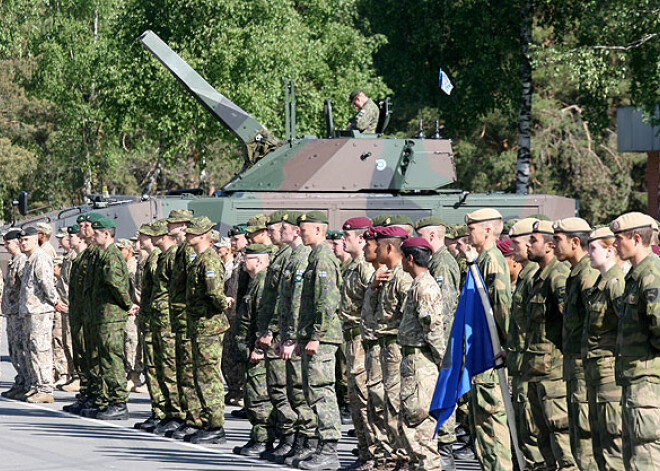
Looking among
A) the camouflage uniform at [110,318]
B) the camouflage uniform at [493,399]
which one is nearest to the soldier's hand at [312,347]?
the camouflage uniform at [493,399]

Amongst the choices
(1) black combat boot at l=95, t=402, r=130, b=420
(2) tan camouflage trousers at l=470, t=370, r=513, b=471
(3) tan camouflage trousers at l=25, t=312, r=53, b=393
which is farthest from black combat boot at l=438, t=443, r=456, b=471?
(3) tan camouflage trousers at l=25, t=312, r=53, b=393

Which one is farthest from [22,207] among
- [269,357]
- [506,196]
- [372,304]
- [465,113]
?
[465,113]

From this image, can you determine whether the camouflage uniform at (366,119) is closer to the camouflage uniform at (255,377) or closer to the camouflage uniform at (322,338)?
the camouflage uniform at (255,377)

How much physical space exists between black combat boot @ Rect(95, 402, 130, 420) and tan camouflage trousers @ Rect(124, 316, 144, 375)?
2.46 m

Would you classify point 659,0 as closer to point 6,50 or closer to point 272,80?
point 272,80

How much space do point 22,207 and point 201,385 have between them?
23.2 feet

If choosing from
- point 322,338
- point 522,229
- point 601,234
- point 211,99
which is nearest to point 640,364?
point 601,234

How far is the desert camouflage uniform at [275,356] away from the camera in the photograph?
10807 millimetres

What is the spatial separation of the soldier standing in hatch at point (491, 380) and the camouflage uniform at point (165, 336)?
383 centimetres

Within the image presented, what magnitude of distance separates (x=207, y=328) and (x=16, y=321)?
169 inches

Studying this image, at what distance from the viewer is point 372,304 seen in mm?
9820

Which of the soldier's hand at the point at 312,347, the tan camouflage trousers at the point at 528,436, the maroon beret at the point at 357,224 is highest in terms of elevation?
the maroon beret at the point at 357,224

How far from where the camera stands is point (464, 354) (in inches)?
342

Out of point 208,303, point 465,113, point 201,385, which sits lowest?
point 201,385
